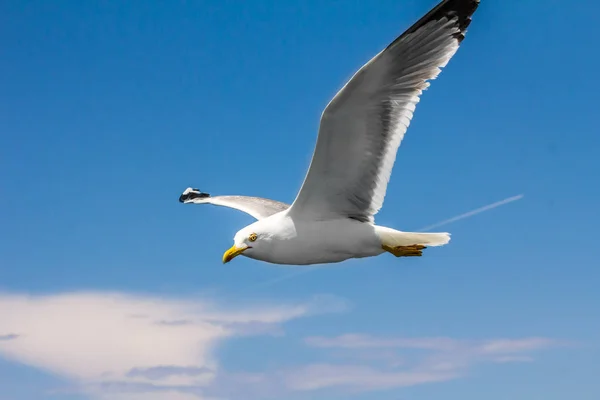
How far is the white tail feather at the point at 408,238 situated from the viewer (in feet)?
34.1

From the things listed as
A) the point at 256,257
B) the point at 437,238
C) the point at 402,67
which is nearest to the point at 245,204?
the point at 256,257

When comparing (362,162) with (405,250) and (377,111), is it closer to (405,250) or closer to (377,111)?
(377,111)

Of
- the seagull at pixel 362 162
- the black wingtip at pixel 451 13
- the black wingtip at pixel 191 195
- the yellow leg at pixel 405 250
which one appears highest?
the black wingtip at pixel 191 195

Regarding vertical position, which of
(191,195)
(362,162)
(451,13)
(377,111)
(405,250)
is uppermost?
(191,195)

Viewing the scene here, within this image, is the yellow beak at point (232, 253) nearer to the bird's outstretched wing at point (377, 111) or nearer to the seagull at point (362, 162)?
the seagull at point (362, 162)

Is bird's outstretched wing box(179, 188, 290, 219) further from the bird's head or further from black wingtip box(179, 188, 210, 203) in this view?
the bird's head

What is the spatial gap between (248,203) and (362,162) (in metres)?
4.33

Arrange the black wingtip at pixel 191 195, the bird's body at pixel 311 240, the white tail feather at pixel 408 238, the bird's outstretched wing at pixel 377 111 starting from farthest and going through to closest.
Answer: the black wingtip at pixel 191 195 < the white tail feather at pixel 408 238 < the bird's body at pixel 311 240 < the bird's outstretched wing at pixel 377 111

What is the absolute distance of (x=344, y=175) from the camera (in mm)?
10016

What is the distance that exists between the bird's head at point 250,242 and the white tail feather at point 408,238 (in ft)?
4.96

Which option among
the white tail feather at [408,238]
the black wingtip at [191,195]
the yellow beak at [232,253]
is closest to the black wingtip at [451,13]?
the white tail feather at [408,238]

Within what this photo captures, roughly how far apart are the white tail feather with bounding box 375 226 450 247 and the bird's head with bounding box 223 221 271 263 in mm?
Answer: 1510

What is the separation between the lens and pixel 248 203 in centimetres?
1385

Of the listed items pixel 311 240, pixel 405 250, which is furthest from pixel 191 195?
pixel 405 250
